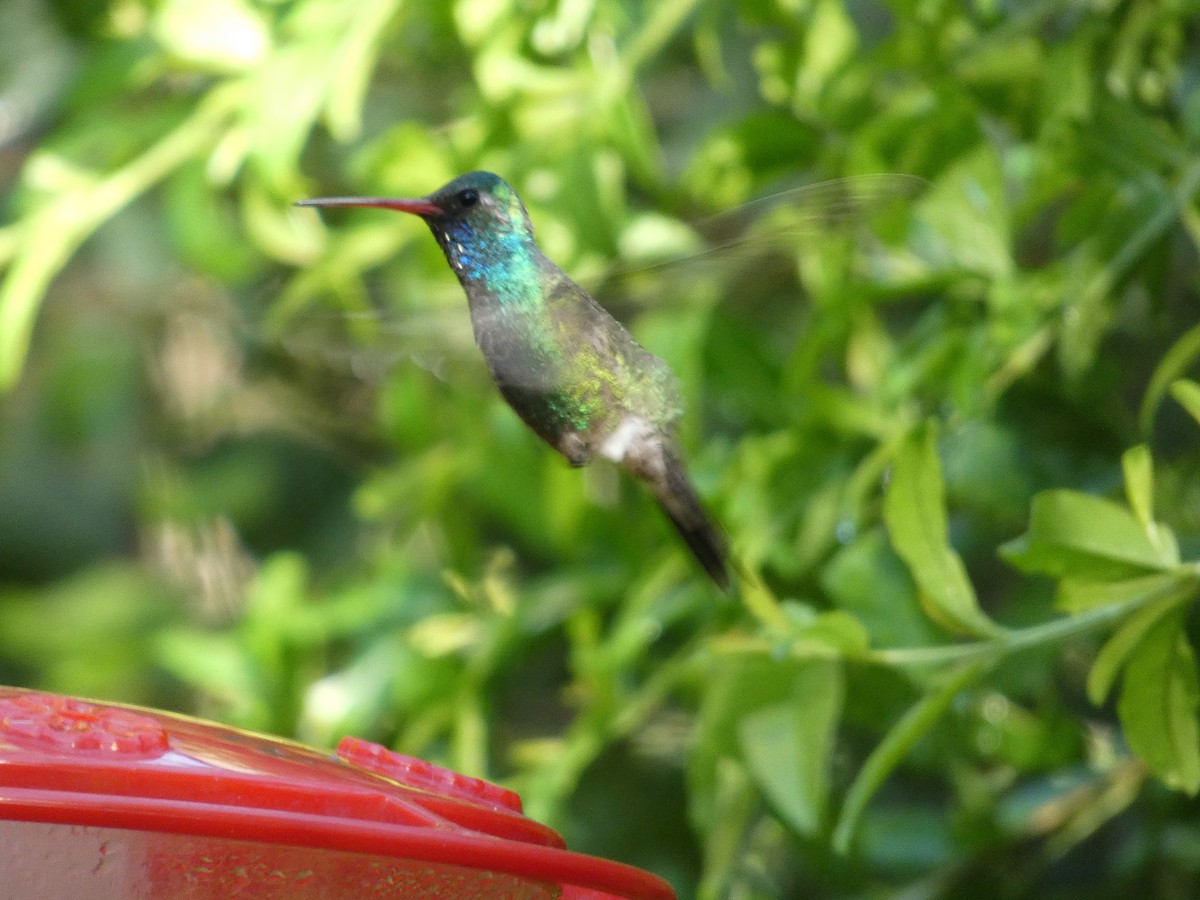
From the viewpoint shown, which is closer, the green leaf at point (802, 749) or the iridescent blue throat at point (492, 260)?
the iridescent blue throat at point (492, 260)

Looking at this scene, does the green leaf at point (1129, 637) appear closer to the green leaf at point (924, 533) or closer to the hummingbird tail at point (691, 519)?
the green leaf at point (924, 533)

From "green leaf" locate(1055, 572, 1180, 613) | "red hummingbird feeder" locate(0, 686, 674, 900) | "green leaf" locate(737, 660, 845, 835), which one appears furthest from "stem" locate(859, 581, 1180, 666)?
"red hummingbird feeder" locate(0, 686, 674, 900)

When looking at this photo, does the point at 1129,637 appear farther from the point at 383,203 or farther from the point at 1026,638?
the point at 383,203

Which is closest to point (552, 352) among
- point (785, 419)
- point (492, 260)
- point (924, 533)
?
point (492, 260)

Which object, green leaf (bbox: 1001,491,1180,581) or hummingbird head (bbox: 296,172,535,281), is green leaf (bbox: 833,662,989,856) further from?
hummingbird head (bbox: 296,172,535,281)

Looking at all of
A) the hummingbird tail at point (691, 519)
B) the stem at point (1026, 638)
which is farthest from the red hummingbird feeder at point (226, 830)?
the stem at point (1026, 638)

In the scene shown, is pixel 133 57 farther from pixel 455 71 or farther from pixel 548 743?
pixel 548 743

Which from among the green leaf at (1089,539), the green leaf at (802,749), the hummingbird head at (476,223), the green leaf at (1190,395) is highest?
the hummingbird head at (476,223)
